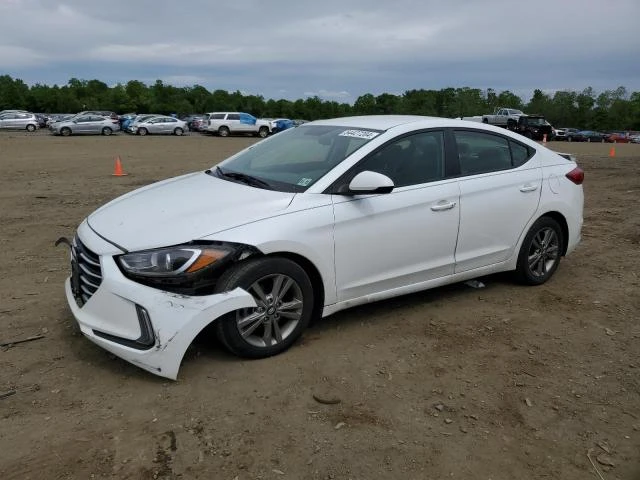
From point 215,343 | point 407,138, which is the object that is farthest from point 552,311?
point 215,343

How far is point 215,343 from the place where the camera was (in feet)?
12.8

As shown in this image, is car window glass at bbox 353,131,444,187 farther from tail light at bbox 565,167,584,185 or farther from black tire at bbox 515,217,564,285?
tail light at bbox 565,167,584,185

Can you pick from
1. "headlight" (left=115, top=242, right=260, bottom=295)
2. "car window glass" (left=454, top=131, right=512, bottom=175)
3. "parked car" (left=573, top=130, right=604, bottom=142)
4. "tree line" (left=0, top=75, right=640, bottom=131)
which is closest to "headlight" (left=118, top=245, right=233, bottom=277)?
"headlight" (left=115, top=242, right=260, bottom=295)

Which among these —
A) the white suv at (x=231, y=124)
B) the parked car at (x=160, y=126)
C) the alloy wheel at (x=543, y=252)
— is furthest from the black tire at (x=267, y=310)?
the parked car at (x=160, y=126)

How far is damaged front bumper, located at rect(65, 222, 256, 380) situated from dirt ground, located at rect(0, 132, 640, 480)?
8.6 inches

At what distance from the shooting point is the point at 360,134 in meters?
4.41

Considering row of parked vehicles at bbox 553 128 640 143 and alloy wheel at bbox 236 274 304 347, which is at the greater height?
alloy wheel at bbox 236 274 304 347

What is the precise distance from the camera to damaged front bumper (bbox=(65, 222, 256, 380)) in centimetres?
326

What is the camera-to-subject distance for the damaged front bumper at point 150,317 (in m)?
3.26

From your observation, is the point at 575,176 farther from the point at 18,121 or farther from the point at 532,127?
the point at 18,121

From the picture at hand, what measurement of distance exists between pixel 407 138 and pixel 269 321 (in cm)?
184

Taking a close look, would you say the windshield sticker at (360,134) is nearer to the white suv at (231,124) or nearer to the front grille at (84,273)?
the front grille at (84,273)

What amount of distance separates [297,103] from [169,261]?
108 metres

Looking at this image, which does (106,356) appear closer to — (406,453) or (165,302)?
(165,302)
